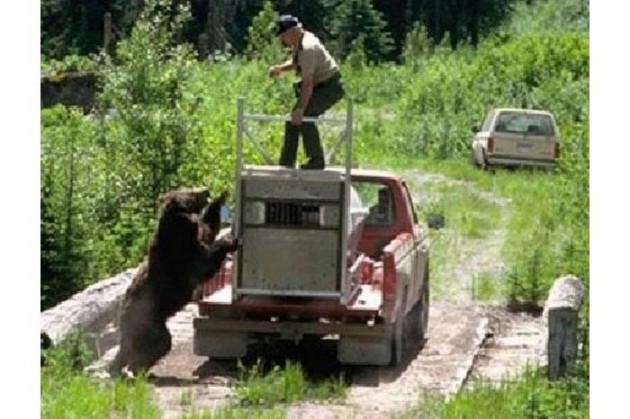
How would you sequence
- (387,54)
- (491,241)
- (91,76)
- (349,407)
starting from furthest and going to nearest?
1. (387,54)
2. (91,76)
3. (491,241)
4. (349,407)

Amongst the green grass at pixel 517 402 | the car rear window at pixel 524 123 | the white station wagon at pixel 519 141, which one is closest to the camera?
the green grass at pixel 517 402

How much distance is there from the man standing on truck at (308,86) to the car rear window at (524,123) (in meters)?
15.3

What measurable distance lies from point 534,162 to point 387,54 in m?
9.97

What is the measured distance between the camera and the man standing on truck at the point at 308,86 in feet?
33.4

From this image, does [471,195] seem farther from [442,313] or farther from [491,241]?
[442,313]

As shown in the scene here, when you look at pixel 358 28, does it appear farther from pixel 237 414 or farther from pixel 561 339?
pixel 237 414

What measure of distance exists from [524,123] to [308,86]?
16127 mm

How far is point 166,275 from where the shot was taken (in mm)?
9977

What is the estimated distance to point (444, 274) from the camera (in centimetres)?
1616

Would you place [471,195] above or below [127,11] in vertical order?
below

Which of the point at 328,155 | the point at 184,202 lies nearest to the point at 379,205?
the point at 328,155

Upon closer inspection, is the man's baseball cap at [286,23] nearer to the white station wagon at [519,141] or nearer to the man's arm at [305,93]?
the man's arm at [305,93]

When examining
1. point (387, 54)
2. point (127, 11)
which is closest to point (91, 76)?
point (127, 11)

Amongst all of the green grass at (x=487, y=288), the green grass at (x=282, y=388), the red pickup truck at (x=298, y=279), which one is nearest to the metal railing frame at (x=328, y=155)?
the red pickup truck at (x=298, y=279)
